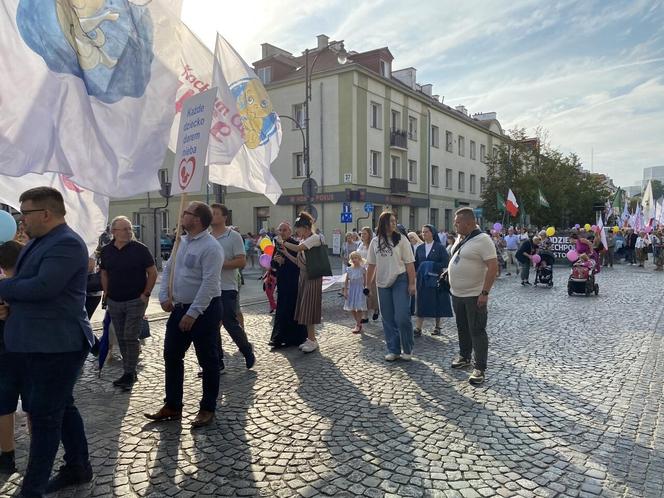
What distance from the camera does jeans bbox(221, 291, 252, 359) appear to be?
5688 mm

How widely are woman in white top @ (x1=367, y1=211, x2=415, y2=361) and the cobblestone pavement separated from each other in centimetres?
32

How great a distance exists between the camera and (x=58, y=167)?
11.6ft

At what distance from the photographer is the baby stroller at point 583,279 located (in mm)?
12508

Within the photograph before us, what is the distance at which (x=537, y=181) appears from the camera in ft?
114

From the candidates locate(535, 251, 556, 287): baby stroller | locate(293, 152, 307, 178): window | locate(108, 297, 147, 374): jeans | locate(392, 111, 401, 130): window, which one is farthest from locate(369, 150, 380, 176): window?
locate(108, 297, 147, 374): jeans

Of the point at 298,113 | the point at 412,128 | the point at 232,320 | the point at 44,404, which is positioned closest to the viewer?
the point at 44,404

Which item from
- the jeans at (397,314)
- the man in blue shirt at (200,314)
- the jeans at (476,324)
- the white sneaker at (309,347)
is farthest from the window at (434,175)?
the man in blue shirt at (200,314)

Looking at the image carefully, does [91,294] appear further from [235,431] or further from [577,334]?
[577,334]

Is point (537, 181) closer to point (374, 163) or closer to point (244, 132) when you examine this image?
point (374, 163)

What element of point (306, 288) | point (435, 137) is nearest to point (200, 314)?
point (306, 288)

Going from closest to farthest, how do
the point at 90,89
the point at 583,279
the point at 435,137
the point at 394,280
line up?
the point at 90,89
the point at 394,280
the point at 583,279
the point at 435,137

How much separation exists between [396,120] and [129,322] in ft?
106

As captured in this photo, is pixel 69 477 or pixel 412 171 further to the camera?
pixel 412 171

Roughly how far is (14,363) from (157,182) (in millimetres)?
1684
